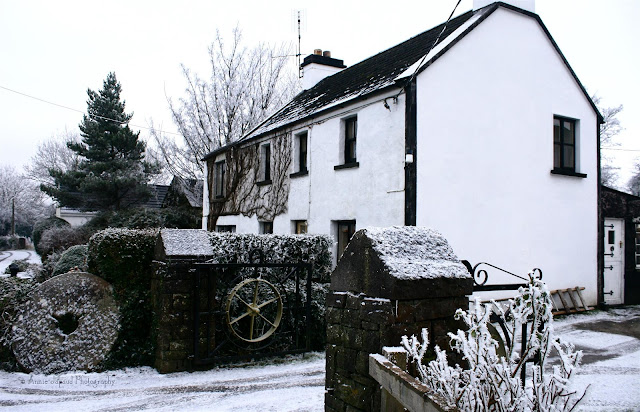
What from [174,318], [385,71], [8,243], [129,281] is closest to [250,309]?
[174,318]

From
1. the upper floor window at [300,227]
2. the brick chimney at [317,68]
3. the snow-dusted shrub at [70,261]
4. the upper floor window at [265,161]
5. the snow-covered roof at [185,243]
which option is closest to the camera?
the snow-covered roof at [185,243]

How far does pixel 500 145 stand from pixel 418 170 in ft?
8.77

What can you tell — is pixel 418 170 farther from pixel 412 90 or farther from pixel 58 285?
pixel 58 285

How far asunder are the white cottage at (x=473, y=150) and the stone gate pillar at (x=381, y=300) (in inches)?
254

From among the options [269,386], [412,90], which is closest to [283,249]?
[269,386]

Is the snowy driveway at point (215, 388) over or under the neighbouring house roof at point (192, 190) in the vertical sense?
under

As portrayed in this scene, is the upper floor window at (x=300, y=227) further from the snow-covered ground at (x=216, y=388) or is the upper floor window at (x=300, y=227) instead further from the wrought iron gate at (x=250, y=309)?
the snow-covered ground at (x=216, y=388)

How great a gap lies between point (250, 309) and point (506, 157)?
7876 millimetres

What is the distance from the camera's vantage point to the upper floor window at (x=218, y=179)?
20797mm

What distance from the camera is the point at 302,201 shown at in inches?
582

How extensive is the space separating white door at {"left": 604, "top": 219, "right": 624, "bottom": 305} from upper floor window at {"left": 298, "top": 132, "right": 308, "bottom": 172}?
29.2 feet

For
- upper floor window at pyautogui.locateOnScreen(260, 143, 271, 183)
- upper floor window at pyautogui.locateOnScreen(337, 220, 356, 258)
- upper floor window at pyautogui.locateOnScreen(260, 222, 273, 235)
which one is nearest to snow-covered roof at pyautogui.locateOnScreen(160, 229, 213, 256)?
upper floor window at pyautogui.locateOnScreen(337, 220, 356, 258)

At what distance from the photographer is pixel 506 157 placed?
11984 millimetres

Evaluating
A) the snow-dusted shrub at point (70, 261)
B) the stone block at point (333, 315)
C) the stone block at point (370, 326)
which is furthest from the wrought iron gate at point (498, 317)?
the snow-dusted shrub at point (70, 261)
